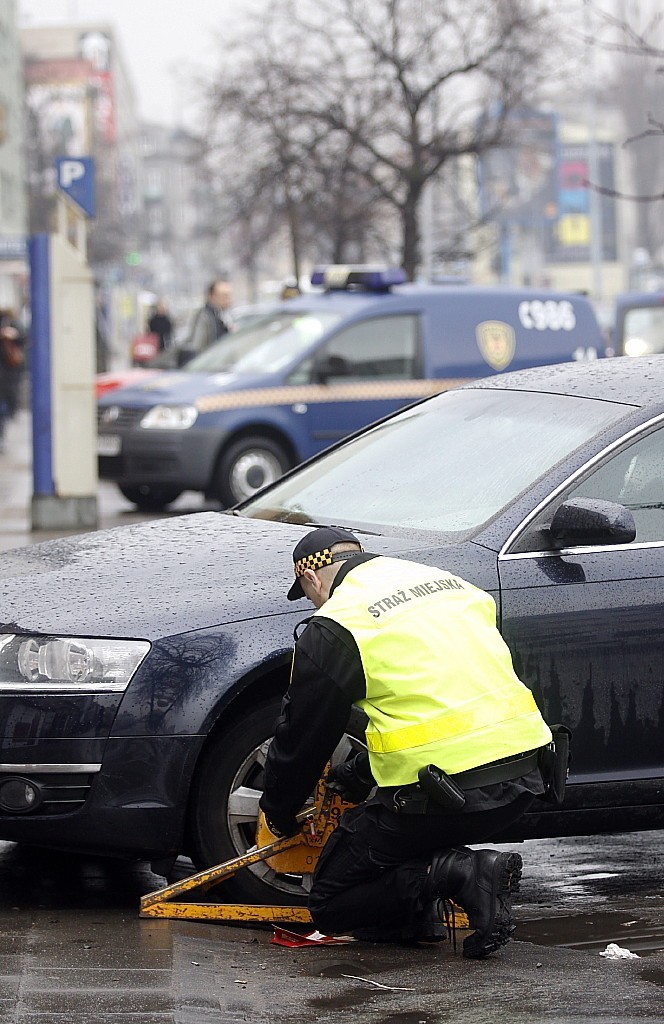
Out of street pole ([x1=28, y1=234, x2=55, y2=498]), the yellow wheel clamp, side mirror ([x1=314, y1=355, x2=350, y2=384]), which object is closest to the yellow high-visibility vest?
the yellow wheel clamp

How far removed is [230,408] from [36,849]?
8.58 m

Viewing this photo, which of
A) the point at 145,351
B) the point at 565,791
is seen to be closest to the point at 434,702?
the point at 565,791

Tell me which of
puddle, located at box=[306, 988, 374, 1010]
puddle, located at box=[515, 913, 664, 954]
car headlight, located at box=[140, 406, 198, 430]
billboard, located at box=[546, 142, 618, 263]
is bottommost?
puddle, located at box=[515, 913, 664, 954]

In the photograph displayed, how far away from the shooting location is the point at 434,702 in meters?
4.02

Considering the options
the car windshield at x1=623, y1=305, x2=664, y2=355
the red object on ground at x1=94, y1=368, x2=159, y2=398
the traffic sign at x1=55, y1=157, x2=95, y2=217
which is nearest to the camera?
the traffic sign at x1=55, y1=157, x2=95, y2=217

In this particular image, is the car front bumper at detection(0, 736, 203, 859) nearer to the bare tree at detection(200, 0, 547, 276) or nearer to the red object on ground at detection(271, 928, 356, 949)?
the red object on ground at detection(271, 928, 356, 949)

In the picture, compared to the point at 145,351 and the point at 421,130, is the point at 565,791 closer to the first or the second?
the point at 421,130

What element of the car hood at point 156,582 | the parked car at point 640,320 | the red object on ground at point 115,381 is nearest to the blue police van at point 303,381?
the red object on ground at point 115,381

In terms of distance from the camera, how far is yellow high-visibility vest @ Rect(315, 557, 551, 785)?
3998mm

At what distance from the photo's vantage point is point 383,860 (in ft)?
13.9

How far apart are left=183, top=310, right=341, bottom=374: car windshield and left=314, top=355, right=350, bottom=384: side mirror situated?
205 mm

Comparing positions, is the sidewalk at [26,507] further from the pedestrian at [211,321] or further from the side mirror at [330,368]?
the side mirror at [330,368]

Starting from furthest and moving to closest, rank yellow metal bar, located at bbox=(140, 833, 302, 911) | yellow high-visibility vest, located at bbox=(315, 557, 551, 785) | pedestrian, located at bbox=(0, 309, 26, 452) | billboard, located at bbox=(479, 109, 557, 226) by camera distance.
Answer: billboard, located at bbox=(479, 109, 557, 226), pedestrian, located at bbox=(0, 309, 26, 452), yellow metal bar, located at bbox=(140, 833, 302, 911), yellow high-visibility vest, located at bbox=(315, 557, 551, 785)

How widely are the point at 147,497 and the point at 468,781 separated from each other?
35.8ft
